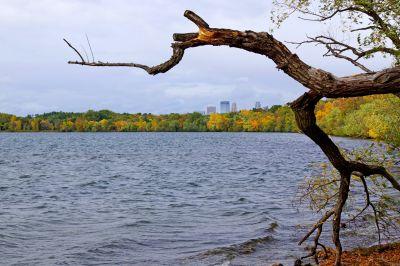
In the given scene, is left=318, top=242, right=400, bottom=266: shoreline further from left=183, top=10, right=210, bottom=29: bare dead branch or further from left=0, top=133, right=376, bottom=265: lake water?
left=183, top=10, right=210, bottom=29: bare dead branch

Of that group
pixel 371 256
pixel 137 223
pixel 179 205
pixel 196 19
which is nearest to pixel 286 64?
pixel 196 19

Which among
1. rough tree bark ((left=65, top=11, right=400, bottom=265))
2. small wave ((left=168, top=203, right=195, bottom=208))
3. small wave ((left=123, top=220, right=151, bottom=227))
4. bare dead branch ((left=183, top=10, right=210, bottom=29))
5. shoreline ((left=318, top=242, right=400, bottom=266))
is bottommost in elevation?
small wave ((left=168, top=203, right=195, bottom=208))

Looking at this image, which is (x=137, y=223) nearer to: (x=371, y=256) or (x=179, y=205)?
(x=179, y=205)

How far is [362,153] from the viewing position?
14.2 m

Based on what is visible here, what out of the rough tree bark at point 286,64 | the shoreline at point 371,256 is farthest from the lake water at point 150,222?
the rough tree bark at point 286,64

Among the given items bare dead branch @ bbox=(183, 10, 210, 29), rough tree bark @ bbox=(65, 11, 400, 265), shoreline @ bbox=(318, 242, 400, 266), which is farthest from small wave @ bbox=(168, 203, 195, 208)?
bare dead branch @ bbox=(183, 10, 210, 29)

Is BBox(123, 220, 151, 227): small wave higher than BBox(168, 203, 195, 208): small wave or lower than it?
higher

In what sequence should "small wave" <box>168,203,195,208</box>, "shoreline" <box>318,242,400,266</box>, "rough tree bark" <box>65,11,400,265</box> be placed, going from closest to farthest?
"rough tree bark" <box>65,11,400,265</box> < "shoreline" <box>318,242,400,266</box> < "small wave" <box>168,203,195,208</box>

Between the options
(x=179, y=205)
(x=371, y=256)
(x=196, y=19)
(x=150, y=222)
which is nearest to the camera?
(x=196, y=19)

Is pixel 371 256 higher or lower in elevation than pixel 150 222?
higher

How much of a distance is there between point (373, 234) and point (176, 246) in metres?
7.69

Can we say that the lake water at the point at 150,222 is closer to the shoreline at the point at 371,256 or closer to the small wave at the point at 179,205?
the small wave at the point at 179,205

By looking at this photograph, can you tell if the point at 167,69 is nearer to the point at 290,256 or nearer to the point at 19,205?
the point at 290,256

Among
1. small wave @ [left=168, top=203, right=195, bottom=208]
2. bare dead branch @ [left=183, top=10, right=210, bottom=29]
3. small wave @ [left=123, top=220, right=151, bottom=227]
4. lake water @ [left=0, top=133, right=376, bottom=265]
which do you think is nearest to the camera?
bare dead branch @ [left=183, top=10, right=210, bottom=29]
